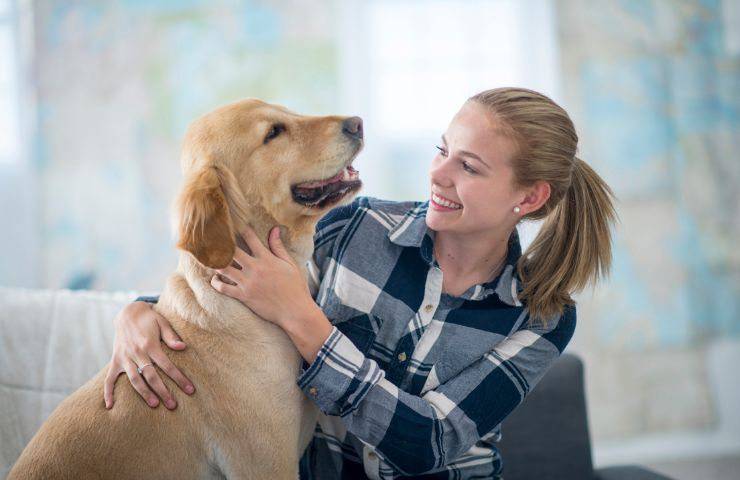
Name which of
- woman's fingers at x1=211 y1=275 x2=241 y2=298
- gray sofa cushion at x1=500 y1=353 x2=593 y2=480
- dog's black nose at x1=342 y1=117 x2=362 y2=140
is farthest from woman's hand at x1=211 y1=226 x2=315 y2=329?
gray sofa cushion at x1=500 y1=353 x2=593 y2=480

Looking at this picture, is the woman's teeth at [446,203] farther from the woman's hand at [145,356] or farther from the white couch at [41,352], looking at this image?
the white couch at [41,352]

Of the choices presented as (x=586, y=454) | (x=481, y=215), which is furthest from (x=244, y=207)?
(x=586, y=454)

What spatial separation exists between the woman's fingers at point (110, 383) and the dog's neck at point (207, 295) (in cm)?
17

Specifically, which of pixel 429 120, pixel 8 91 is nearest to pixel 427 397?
pixel 429 120

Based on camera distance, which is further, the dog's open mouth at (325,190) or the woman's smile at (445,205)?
the woman's smile at (445,205)

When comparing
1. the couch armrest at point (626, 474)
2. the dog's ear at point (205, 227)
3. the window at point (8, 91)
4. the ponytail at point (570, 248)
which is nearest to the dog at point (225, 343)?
the dog's ear at point (205, 227)

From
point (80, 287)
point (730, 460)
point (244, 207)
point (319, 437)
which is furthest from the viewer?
point (730, 460)

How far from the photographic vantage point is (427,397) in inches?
59.1

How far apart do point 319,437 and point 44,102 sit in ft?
7.51

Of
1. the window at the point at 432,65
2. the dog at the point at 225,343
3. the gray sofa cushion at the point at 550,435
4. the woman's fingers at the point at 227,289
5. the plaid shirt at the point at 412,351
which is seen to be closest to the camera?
the dog at the point at 225,343

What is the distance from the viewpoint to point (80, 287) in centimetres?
303

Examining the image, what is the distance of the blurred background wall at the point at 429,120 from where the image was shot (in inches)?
120

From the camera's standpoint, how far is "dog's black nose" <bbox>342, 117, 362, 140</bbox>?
4.80 ft

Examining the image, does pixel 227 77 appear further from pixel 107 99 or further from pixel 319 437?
pixel 319 437
